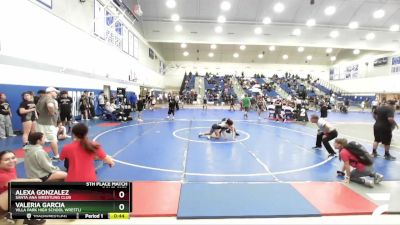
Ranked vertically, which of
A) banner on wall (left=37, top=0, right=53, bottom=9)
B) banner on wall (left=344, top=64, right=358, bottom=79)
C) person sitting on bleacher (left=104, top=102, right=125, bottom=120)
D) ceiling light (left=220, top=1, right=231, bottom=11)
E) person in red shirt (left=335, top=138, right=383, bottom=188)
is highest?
ceiling light (left=220, top=1, right=231, bottom=11)

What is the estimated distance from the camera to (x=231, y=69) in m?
42.4

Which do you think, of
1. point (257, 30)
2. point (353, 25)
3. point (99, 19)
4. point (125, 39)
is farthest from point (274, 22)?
point (99, 19)

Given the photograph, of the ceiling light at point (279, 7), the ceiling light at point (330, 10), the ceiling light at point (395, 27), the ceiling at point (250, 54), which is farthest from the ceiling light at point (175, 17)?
the ceiling light at point (395, 27)

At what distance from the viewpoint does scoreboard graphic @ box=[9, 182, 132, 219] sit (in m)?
2.33

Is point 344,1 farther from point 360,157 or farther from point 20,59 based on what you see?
Result: point 20,59

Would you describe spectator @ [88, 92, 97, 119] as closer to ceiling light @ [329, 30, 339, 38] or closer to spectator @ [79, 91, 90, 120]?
spectator @ [79, 91, 90, 120]

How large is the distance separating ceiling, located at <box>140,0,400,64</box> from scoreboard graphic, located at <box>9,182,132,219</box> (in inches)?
946

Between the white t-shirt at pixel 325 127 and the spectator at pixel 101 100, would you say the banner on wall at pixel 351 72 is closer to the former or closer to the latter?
the white t-shirt at pixel 325 127

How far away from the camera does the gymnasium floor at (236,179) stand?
4250mm

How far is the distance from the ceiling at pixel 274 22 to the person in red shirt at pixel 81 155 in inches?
894

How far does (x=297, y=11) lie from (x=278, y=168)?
74.2 feet

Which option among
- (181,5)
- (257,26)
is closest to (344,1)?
(257,26)

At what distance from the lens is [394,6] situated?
24.2 meters

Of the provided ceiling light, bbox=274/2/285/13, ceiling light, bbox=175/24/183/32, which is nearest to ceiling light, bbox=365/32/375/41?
ceiling light, bbox=274/2/285/13
